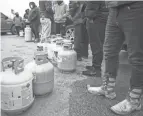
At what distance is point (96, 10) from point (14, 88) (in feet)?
4.40

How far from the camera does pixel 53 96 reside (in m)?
1.69

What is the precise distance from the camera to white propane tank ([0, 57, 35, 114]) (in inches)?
48.1

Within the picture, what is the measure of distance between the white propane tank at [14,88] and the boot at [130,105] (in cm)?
78

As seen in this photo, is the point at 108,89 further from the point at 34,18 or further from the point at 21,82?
the point at 34,18

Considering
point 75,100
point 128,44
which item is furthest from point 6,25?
point 128,44

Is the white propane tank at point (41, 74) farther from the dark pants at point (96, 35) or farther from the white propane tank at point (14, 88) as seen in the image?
the dark pants at point (96, 35)

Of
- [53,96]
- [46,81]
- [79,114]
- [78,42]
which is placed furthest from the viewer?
[78,42]

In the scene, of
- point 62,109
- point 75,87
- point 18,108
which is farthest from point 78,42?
point 18,108

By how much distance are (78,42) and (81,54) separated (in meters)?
0.36

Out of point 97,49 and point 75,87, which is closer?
point 75,87

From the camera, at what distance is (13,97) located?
1.23 meters

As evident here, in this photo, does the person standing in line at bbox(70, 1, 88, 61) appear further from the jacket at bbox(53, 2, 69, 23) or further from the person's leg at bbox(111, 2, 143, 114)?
the jacket at bbox(53, 2, 69, 23)

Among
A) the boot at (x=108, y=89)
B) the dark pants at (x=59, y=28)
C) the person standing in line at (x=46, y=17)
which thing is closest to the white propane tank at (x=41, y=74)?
the boot at (x=108, y=89)

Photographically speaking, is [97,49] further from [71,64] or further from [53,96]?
[53,96]
